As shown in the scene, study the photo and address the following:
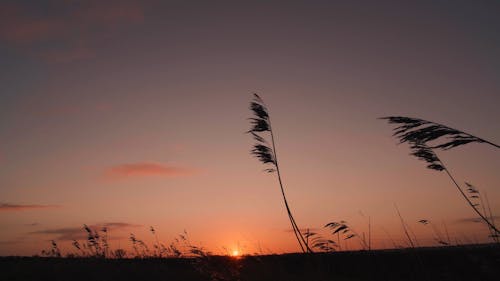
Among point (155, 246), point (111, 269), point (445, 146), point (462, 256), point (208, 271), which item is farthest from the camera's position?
point (155, 246)

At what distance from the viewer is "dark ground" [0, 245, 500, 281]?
6969 millimetres

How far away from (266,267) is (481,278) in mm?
3458

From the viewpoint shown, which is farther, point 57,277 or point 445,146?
point 57,277

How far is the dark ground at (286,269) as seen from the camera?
22.9 ft

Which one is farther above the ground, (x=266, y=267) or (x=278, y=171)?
(x=278, y=171)

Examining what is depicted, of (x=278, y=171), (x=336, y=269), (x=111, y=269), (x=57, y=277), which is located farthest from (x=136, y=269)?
(x=336, y=269)

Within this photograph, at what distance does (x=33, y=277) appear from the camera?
8.87 m

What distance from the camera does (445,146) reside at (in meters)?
3.56

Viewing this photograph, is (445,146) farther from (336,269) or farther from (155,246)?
(155,246)

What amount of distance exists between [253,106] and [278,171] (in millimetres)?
1216

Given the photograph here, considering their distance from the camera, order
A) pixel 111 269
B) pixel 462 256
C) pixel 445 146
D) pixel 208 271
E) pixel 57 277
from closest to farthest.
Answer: pixel 445 146 → pixel 208 271 → pixel 57 277 → pixel 111 269 → pixel 462 256

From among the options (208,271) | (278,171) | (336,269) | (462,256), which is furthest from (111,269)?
(462,256)

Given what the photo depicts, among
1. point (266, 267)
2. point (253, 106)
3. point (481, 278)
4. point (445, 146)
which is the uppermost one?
point (253, 106)

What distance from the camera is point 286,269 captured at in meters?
9.94
